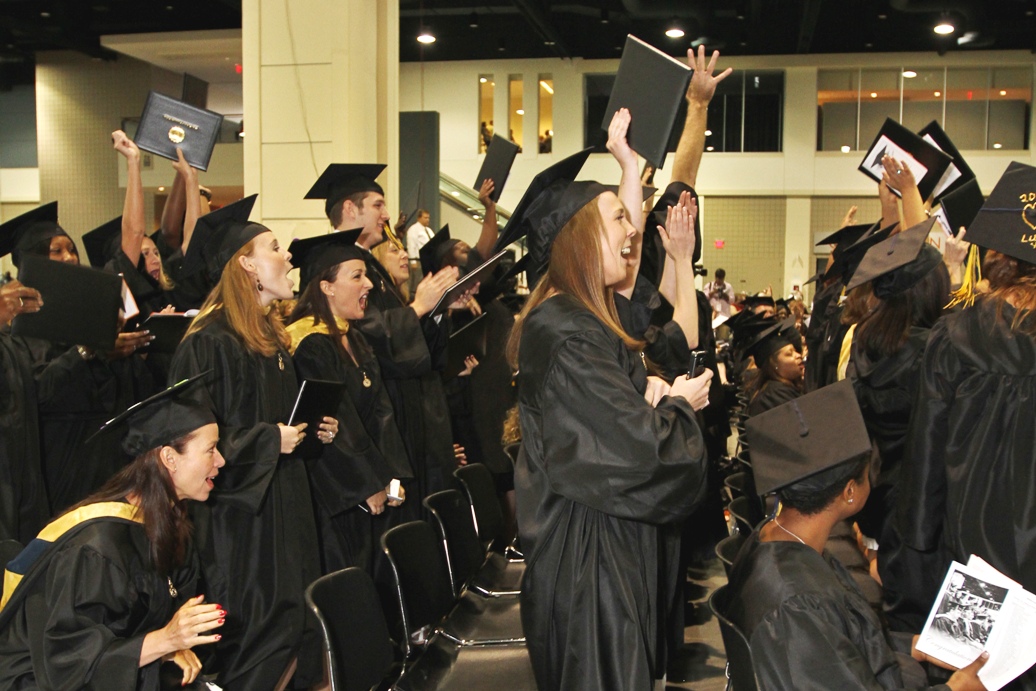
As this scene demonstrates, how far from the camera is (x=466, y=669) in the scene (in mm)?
3434

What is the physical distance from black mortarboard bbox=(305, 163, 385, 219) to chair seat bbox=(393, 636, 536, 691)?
2.46 meters

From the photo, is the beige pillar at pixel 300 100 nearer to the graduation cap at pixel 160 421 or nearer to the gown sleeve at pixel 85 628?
the graduation cap at pixel 160 421

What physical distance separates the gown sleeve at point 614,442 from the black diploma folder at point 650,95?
0.89 metres

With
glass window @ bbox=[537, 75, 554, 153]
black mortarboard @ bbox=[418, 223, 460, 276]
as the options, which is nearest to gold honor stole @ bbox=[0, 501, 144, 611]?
black mortarboard @ bbox=[418, 223, 460, 276]

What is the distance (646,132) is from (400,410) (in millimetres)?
2310

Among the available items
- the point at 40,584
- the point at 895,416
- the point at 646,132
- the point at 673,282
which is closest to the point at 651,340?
the point at 673,282

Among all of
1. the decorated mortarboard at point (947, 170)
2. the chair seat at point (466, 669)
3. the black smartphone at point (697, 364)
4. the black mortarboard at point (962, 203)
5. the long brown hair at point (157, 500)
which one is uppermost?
the decorated mortarboard at point (947, 170)

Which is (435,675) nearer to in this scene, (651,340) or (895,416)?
(651,340)

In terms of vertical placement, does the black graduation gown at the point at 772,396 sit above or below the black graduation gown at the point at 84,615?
above

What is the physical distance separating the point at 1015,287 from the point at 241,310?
280cm

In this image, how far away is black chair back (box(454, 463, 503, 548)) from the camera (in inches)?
179

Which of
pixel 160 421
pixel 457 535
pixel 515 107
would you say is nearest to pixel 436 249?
pixel 457 535

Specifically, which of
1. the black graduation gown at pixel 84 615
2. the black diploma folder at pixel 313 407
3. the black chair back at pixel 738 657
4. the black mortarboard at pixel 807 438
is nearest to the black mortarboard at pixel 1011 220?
the black mortarboard at pixel 807 438

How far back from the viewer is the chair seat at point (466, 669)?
129 inches
